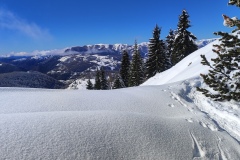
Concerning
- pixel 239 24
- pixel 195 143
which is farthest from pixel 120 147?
pixel 239 24

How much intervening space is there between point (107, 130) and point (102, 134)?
20 cm

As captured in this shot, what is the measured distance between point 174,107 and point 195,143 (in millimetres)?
2803

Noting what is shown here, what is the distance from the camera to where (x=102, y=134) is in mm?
4336

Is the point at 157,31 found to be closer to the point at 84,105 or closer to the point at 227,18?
the point at 227,18

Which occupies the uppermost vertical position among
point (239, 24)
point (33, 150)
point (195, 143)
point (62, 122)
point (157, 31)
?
point (157, 31)

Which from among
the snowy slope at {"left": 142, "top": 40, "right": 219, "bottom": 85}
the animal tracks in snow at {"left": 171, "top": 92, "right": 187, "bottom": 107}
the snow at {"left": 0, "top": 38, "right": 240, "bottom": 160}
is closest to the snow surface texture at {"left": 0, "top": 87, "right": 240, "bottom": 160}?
the snow at {"left": 0, "top": 38, "right": 240, "bottom": 160}

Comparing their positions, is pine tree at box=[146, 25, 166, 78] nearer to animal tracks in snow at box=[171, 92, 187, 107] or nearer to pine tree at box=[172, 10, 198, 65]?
pine tree at box=[172, 10, 198, 65]

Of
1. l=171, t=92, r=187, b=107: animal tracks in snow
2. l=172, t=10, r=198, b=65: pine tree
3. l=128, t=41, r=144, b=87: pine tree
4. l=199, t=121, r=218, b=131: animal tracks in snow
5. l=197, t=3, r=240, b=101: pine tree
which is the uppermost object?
l=172, t=10, r=198, b=65: pine tree

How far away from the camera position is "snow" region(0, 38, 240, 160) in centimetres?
373

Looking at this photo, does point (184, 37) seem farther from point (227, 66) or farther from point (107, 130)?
point (107, 130)

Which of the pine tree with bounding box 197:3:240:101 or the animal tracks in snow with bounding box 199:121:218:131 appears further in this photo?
the pine tree with bounding box 197:3:240:101

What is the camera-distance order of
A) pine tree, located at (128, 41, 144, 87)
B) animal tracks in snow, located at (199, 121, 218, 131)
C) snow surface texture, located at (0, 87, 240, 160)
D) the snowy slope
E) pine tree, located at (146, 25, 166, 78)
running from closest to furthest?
snow surface texture, located at (0, 87, 240, 160)
animal tracks in snow, located at (199, 121, 218, 131)
the snowy slope
pine tree, located at (146, 25, 166, 78)
pine tree, located at (128, 41, 144, 87)

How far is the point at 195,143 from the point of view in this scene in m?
4.97

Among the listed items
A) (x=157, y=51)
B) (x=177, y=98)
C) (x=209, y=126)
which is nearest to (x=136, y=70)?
(x=157, y=51)
